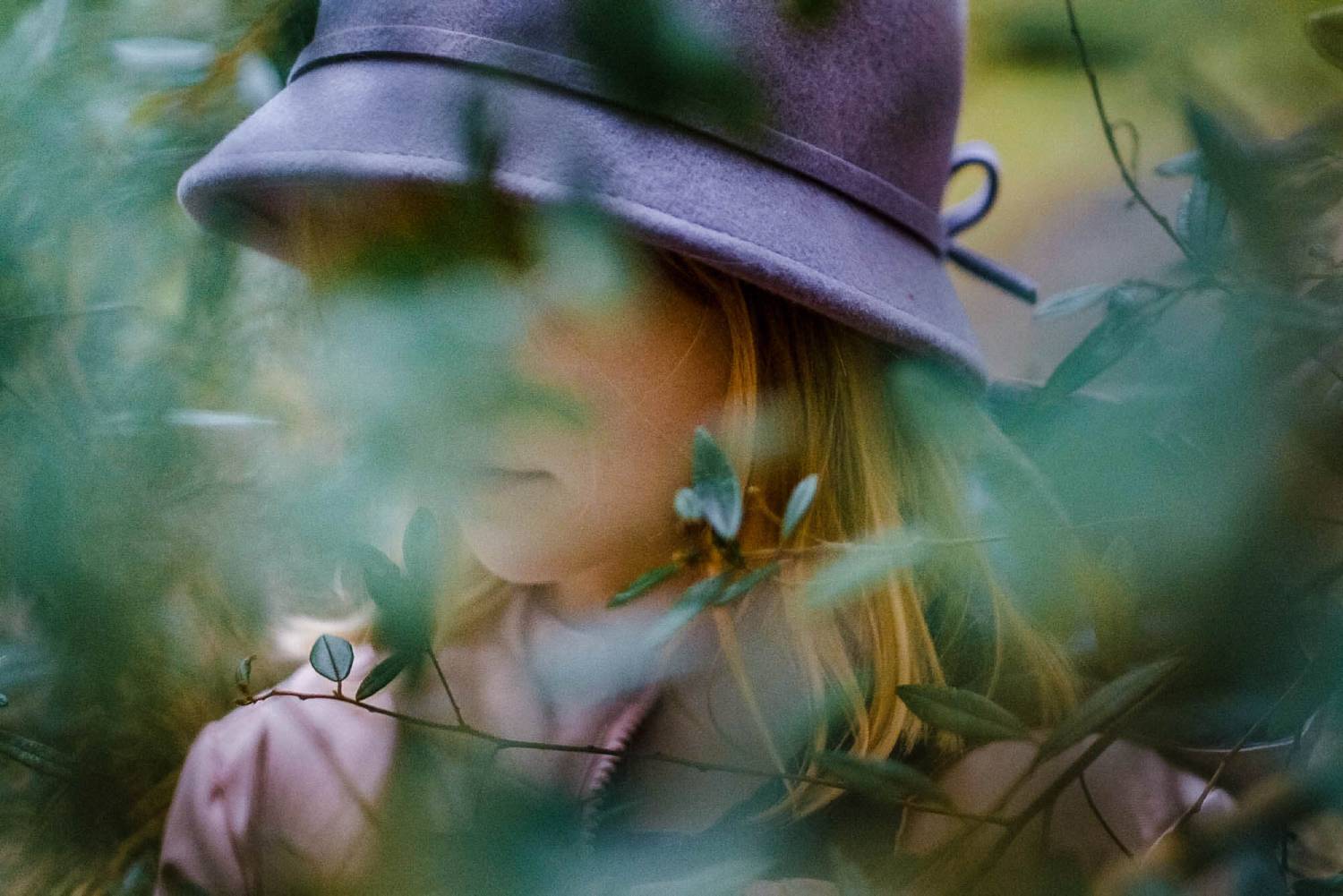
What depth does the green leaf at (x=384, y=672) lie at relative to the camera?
478mm

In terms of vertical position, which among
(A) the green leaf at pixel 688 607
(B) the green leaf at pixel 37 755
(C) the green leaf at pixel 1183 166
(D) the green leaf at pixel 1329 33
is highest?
(D) the green leaf at pixel 1329 33

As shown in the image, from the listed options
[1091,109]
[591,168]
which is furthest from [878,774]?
[1091,109]

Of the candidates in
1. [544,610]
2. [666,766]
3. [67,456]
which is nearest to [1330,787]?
[666,766]

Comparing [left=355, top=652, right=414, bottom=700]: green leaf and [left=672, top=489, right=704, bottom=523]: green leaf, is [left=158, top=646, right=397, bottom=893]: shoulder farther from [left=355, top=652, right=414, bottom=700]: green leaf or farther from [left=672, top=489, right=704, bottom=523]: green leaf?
[left=672, top=489, right=704, bottom=523]: green leaf

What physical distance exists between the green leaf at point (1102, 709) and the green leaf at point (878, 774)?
0.04 m

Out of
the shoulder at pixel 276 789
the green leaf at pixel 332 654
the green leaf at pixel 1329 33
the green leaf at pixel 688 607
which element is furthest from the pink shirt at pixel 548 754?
the green leaf at pixel 1329 33

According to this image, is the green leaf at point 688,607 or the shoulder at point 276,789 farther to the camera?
the shoulder at point 276,789

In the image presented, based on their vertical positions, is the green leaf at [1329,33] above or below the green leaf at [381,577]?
above

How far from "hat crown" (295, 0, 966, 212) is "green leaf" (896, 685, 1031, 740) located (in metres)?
0.28

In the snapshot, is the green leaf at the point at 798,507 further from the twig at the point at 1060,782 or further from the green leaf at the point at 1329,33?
the green leaf at the point at 1329,33

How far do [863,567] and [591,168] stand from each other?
0.21 meters

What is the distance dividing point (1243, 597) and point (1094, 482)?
0.10 meters

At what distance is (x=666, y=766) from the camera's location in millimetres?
687

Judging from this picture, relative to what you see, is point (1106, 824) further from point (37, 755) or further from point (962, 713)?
point (37, 755)
